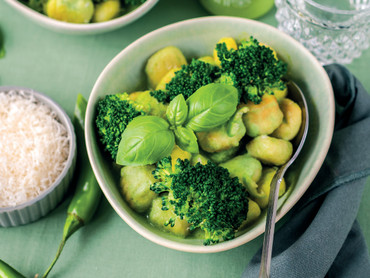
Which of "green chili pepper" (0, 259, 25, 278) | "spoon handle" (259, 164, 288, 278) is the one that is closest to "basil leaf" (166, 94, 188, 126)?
"spoon handle" (259, 164, 288, 278)

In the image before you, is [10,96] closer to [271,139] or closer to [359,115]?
[271,139]

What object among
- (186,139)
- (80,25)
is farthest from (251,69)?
(80,25)

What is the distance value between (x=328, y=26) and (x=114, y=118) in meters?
0.82

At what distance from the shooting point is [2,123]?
133cm

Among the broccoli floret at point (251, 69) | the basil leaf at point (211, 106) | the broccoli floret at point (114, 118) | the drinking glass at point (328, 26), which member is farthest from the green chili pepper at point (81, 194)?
the drinking glass at point (328, 26)

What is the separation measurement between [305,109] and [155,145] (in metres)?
0.48

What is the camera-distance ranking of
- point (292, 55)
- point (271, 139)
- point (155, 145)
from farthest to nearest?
1. point (292, 55)
2. point (271, 139)
3. point (155, 145)

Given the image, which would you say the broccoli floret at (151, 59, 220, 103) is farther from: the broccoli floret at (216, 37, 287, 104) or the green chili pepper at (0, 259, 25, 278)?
the green chili pepper at (0, 259, 25, 278)

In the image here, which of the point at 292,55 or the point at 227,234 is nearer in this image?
the point at 227,234

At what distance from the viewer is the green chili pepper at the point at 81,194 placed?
4.17ft

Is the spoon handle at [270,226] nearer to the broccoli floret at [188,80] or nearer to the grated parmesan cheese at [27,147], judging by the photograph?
the broccoli floret at [188,80]

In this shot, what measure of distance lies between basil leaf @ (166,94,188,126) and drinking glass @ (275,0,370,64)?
24.7 inches

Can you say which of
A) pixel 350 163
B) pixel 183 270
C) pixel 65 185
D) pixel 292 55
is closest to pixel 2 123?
pixel 65 185

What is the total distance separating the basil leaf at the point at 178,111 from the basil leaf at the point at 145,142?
0.04 meters
